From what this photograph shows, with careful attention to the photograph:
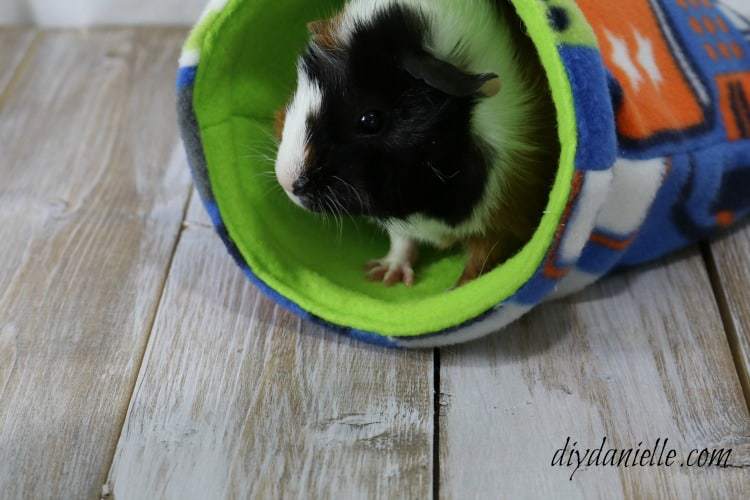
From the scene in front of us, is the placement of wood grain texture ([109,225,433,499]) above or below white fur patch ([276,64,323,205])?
below

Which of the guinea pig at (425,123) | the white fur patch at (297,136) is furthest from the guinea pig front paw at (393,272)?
the white fur patch at (297,136)

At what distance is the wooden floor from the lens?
39.3 inches

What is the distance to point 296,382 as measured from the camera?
1122mm

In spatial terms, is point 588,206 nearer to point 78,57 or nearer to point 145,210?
point 145,210

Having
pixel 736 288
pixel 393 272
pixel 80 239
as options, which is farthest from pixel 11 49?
pixel 736 288

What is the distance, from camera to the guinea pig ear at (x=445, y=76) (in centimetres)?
97

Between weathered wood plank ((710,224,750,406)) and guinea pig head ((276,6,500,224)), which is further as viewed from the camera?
weathered wood plank ((710,224,750,406))

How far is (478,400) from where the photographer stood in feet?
3.58

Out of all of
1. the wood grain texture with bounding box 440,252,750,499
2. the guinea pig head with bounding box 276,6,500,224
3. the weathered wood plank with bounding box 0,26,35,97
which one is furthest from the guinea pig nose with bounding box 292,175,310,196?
the weathered wood plank with bounding box 0,26,35,97

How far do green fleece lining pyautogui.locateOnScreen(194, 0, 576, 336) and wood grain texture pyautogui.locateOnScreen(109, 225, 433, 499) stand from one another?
69 mm

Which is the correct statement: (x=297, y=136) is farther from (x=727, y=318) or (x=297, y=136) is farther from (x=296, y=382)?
(x=727, y=318)

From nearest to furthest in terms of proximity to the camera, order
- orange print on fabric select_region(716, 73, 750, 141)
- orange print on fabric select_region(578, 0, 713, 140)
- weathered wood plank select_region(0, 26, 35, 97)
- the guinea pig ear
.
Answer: the guinea pig ear
orange print on fabric select_region(578, 0, 713, 140)
orange print on fabric select_region(716, 73, 750, 141)
weathered wood plank select_region(0, 26, 35, 97)

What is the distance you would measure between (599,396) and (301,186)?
45cm

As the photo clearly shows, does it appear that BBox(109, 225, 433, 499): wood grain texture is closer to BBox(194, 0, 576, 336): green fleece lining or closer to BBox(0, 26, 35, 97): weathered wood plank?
BBox(194, 0, 576, 336): green fleece lining
